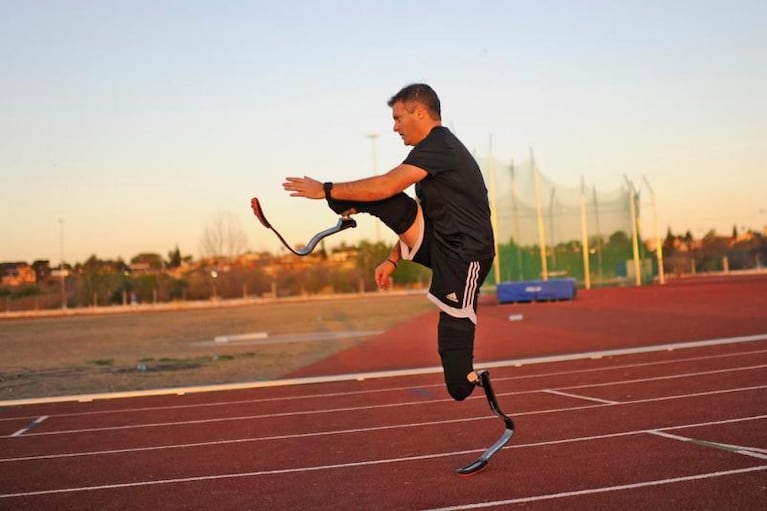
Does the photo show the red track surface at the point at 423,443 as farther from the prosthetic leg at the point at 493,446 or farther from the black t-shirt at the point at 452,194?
the black t-shirt at the point at 452,194

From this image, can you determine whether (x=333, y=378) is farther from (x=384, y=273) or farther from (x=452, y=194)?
(x=452, y=194)

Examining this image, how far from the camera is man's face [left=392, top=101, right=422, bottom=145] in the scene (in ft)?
14.9

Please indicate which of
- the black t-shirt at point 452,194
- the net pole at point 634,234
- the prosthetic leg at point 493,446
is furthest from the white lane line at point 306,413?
the net pole at point 634,234

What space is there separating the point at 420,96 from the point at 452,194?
0.54 m

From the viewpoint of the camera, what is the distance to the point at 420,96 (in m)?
4.55

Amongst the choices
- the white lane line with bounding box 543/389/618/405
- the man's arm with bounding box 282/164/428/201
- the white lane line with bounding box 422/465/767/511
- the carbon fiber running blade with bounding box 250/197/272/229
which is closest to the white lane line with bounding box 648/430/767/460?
the white lane line with bounding box 422/465/767/511

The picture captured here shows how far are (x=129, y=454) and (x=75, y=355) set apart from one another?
1612 cm

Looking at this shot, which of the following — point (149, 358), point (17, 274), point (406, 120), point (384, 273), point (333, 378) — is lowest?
point (149, 358)

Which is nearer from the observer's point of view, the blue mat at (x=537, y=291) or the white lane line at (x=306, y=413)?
the white lane line at (x=306, y=413)

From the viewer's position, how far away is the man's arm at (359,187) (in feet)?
13.6

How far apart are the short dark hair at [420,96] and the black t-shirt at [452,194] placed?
0.39 feet

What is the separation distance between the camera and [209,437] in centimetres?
810

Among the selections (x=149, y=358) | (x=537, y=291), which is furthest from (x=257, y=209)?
(x=537, y=291)

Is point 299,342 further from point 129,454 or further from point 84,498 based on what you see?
point 84,498
